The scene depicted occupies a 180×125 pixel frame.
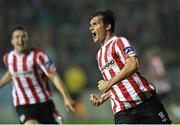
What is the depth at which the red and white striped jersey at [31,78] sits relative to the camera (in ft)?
33.3

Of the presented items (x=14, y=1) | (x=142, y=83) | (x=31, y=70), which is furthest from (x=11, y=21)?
(x=142, y=83)

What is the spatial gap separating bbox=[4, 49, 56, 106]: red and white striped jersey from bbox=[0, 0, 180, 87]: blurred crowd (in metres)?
9.76

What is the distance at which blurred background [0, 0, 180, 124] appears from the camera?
1970 cm

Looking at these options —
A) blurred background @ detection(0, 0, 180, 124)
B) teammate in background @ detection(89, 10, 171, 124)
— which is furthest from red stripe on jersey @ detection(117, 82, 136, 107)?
blurred background @ detection(0, 0, 180, 124)

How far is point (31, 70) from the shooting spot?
10.2 m

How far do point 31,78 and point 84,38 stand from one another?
10837mm

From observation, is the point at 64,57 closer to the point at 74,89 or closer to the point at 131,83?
the point at 74,89

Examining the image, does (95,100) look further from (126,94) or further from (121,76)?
(121,76)

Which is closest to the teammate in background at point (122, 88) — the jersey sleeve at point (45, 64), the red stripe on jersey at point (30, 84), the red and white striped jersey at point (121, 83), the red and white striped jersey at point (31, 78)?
the red and white striped jersey at point (121, 83)

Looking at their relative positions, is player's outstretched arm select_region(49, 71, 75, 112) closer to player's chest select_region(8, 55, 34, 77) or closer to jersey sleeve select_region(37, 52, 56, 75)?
jersey sleeve select_region(37, 52, 56, 75)

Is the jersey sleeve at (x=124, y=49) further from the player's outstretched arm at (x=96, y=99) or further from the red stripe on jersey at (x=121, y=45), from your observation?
the player's outstretched arm at (x=96, y=99)

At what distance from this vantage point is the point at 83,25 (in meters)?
21.3

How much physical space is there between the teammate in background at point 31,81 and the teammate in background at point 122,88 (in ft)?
8.54

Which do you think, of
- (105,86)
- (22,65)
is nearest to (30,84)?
(22,65)
